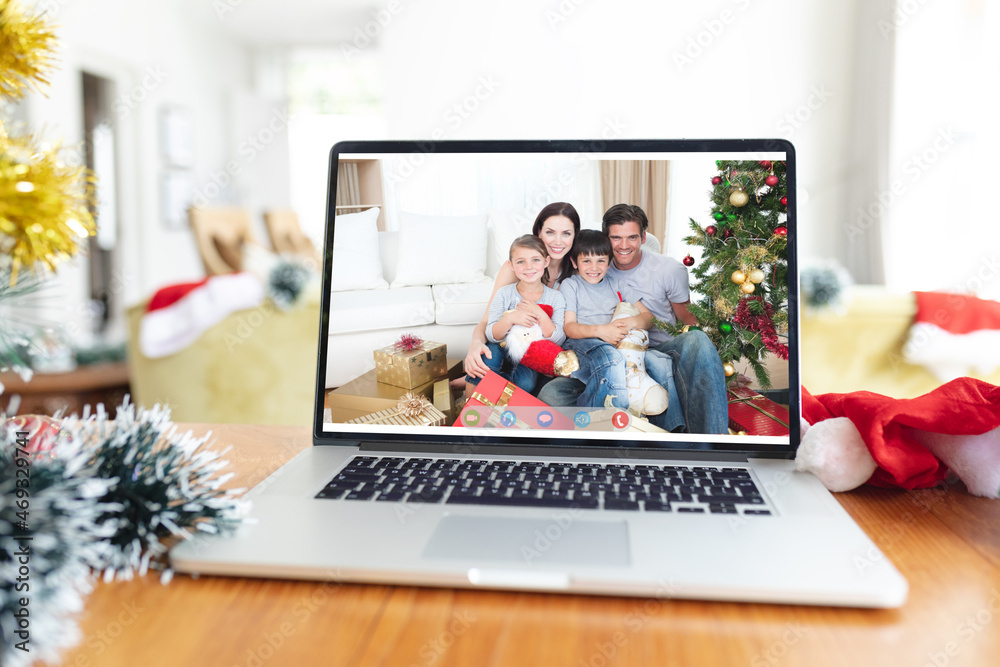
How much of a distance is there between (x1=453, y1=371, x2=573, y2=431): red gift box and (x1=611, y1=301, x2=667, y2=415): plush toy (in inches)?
2.9

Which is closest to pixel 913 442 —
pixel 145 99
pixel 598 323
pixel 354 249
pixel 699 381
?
pixel 699 381

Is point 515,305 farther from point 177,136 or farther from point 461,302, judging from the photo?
point 177,136

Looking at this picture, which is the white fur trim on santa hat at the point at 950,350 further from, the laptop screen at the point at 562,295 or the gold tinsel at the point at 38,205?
the gold tinsel at the point at 38,205

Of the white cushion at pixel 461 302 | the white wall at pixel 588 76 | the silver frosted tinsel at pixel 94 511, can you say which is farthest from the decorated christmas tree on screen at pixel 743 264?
the white wall at pixel 588 76

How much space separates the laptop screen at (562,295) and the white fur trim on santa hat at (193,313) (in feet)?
4.42

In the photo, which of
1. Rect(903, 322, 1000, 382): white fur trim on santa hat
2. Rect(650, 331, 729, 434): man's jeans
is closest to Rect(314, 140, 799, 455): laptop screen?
Rect(650, 331, 729, 434): man's jeans

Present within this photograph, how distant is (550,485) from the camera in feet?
1.88

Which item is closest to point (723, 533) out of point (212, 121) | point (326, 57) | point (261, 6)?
point (261, 6)

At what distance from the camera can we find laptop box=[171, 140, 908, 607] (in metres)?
0.44

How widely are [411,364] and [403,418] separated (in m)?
0.06

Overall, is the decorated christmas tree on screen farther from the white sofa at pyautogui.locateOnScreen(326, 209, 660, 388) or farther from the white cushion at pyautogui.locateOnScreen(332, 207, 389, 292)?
the white cushion at pyautogui.locateOnScreen(332, 207, 389, 292)

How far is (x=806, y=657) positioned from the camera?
36cm

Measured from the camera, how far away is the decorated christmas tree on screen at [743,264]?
0.66m

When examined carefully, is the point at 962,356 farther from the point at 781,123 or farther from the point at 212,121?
the point at 212,121
